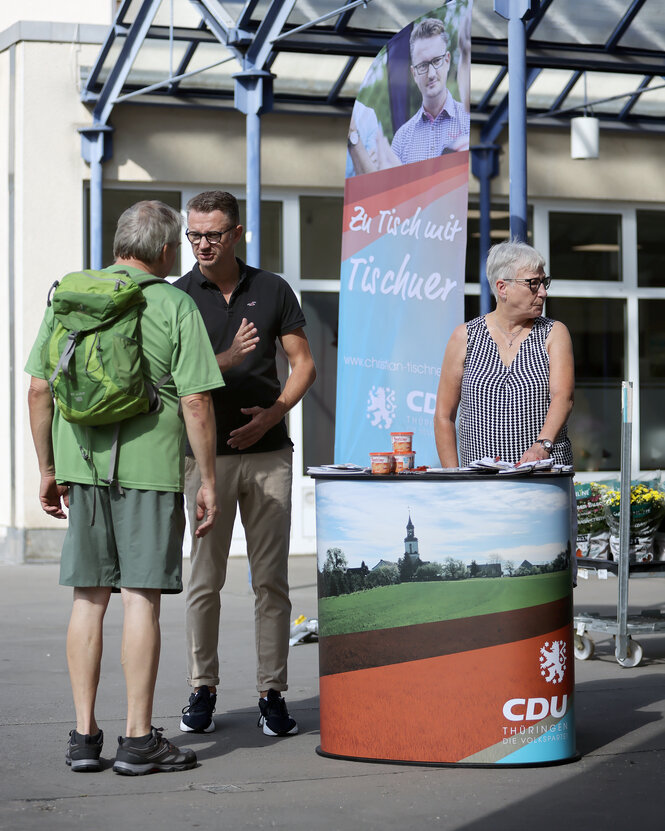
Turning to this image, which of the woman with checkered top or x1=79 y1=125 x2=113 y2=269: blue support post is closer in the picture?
the woman with checkered top

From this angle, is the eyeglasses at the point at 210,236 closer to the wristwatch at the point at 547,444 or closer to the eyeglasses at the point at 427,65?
the wristwatch at the point at 547,444

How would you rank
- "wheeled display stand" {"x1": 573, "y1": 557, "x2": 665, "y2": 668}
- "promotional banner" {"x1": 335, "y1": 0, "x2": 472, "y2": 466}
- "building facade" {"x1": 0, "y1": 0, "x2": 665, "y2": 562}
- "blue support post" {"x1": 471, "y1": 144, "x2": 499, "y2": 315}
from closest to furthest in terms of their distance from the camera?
"wheeled display stand" {"x1": 573, "y1": 557, "x2": 665, "y2": 668}, "promotional banner" {"x1": 335, "y1": 0, "x2": 472, "y2": 466}, "building facade" {"x1": 0, "y1": 0, "x2": 665, "y2": 562}, "blue support post" {"x1": 471, "y1": 144, "x2": 499, "y2": 315}

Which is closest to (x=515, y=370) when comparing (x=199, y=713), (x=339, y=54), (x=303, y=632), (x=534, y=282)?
(x=534, y=282)

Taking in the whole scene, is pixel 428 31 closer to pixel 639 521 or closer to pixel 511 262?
pixel 511 262

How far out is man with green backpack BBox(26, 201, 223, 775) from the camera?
15.6 feet

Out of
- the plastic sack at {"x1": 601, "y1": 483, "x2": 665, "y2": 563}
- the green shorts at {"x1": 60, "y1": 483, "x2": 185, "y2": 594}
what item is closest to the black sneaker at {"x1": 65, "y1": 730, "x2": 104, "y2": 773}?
the green shorts at {"x1": 60, "y1": 483, "x2": 185, "y2": 594}

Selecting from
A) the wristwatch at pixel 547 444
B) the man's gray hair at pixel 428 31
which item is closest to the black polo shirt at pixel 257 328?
the wristwatch at pixel 547 444

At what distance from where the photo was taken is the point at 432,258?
7.51 meters

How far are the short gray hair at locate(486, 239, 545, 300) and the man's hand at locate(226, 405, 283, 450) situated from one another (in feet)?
3.44

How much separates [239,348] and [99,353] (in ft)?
2.96

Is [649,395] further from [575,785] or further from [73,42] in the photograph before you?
[575,785]

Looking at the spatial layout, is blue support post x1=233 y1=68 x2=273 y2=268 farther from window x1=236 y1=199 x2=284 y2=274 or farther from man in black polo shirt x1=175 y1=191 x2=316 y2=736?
man in black polo shirt x1=175 y1=191 x2=316 y2=736

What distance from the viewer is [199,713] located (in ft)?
18.3

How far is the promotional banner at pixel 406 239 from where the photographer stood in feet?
24.4
